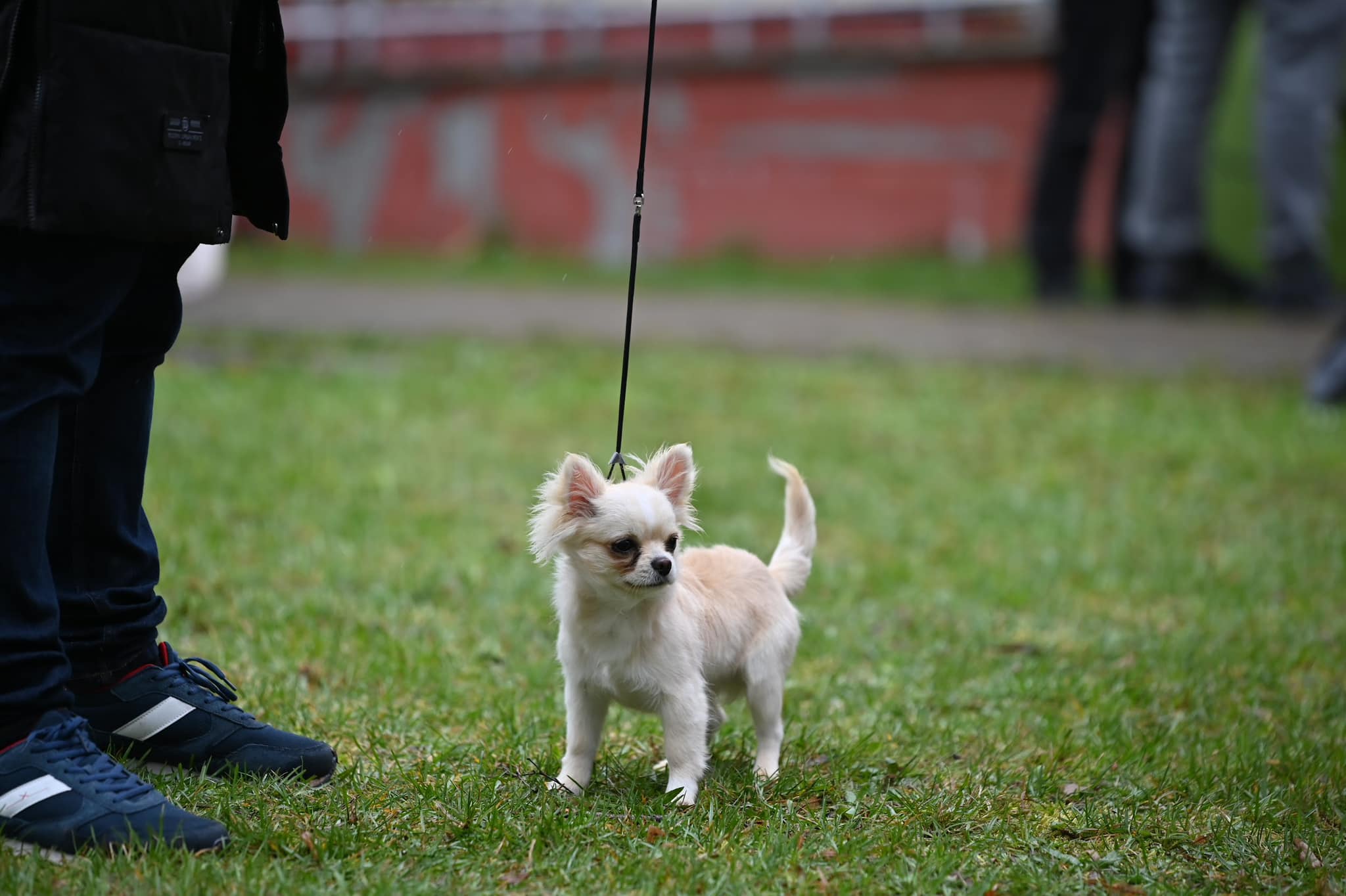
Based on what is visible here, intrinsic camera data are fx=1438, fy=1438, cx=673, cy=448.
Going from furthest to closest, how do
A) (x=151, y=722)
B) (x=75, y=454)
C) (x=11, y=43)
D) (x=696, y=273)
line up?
(x=696, y=273) → (x=151, y=722) → (x=75, y=454) → (x=11, y=43)

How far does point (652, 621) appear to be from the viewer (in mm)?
2582

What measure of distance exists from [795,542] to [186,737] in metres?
1.27

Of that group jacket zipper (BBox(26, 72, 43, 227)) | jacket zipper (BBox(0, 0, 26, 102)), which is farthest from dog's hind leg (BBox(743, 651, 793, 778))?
jacket zipper (BBox(0, 0, 26, 102))

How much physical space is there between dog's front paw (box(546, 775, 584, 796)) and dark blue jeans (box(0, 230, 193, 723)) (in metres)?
0.80

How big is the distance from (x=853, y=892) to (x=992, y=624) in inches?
84.4

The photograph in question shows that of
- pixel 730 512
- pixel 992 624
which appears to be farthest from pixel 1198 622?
pixel 730 512

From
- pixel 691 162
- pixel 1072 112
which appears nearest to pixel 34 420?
pixel 1072 112

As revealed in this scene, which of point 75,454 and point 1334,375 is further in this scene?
point 1334,375

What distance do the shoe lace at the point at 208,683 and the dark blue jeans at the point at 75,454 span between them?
0.27 feet

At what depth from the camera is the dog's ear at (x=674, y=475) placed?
8.57ft

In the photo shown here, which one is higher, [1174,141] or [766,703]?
[1174,141]

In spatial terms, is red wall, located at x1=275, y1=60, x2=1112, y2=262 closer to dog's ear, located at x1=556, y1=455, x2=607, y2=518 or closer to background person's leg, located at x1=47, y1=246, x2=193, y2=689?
dog's ear, located at x1=556, y1=455, x2=607, y2=518

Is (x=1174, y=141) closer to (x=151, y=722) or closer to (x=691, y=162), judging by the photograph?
(x=691, y=162)

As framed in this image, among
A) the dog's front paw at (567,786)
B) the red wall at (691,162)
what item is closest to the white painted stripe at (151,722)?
the dog's front paw at (567,786)
